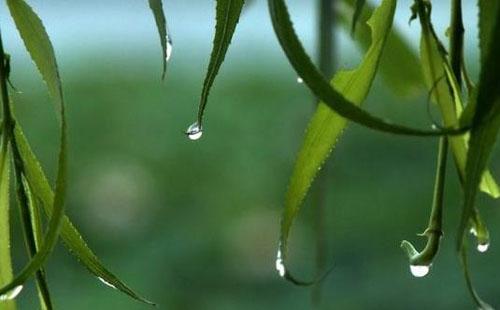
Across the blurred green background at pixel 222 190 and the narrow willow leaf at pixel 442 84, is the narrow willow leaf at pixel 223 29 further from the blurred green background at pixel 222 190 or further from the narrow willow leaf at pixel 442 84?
the blurred green background at pixel 222 190

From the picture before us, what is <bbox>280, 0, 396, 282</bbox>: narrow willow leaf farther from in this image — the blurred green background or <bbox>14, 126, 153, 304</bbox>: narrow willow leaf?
the blurred green background

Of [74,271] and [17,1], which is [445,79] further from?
[74,271]

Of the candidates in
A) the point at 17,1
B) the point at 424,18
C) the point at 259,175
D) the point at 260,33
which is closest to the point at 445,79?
the point at 424,18

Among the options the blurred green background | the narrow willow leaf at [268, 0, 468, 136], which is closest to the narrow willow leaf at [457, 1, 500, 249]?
the narrow willow leaf at [268, 0, 468, 136]

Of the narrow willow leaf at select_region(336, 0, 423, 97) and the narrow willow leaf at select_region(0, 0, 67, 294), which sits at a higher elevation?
the narrow willow leaf at select_region(0, 0, 67, 294)

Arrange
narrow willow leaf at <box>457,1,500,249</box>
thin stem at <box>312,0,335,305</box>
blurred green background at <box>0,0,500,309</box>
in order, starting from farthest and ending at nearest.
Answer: blurred green background at <box>0,0,500,309</box> < thin stem at <box>312,0,335,305</box> < narrow willow leaf at <box>457,1,500,249</box>

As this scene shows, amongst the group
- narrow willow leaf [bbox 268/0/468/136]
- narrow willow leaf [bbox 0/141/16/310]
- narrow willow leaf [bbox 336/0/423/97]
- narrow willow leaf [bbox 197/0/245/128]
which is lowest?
narrow willow leaf [bbox 336/0/423/97]

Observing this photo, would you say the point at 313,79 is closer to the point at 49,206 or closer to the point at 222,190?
the point at 49,206

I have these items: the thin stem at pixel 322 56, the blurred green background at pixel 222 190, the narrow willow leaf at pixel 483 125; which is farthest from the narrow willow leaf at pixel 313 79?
the blurred green background at pixel 222 190
